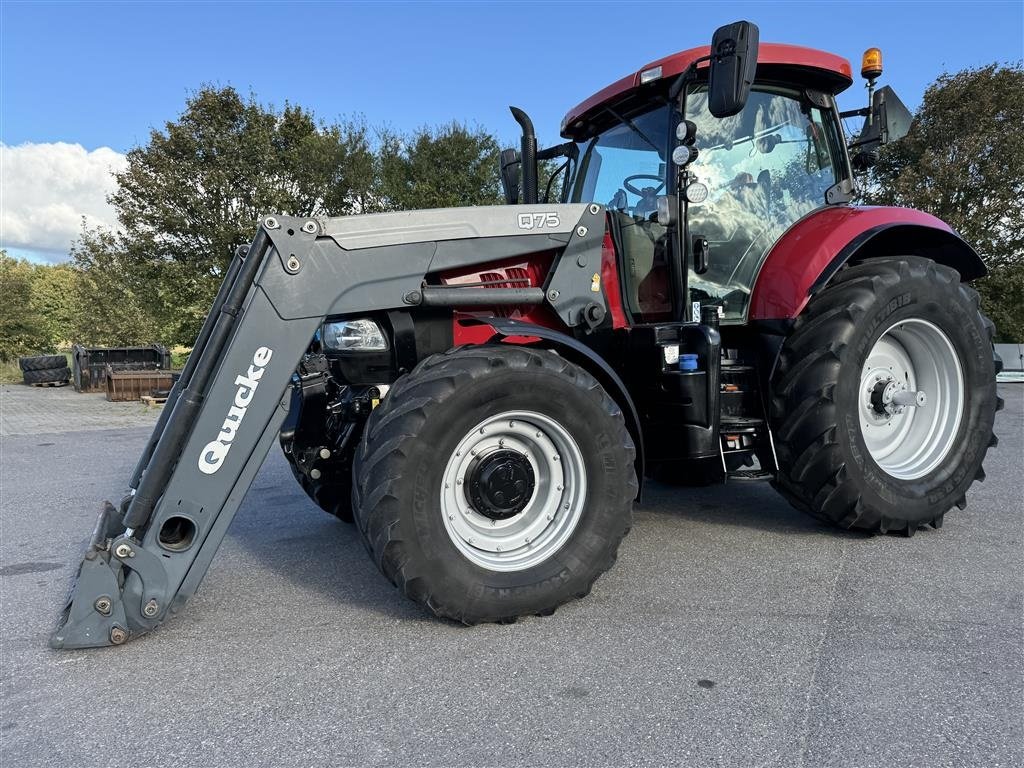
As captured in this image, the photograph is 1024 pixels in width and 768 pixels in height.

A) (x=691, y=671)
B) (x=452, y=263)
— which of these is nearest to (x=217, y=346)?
(x=452, y=263)

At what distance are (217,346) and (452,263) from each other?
1.04 metres

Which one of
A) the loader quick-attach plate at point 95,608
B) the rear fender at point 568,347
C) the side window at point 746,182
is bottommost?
the loader quick-attach plate at point 95,608

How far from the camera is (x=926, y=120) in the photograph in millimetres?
18094

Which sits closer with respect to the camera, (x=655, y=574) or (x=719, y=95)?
(x=719, y=95)

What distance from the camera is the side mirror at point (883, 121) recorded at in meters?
4.65

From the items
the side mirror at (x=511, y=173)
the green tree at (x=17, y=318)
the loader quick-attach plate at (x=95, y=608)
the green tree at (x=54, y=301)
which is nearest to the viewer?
the loader quick-attach plate at (x=95, y=608)

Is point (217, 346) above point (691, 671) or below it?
above

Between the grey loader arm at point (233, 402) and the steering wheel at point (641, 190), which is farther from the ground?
the steering wheel at point (641, 190)

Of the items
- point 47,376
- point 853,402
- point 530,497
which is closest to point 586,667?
point 530,497

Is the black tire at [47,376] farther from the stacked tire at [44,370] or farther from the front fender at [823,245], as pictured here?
the front fender at [823,245]

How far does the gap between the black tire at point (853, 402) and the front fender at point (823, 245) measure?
0.47 feet

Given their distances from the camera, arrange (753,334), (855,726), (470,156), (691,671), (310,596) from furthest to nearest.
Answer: (470,156), (753,334), (310,596), (691,671), (855,726)

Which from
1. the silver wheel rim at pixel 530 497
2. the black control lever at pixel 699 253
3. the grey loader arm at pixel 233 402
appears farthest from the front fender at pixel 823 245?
the grey loader arm at pixel 233 402

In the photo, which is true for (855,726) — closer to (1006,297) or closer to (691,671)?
(691,671)
